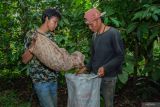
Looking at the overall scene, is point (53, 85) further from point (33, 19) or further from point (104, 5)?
point (33, 19)

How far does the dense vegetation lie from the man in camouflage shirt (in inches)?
36.9

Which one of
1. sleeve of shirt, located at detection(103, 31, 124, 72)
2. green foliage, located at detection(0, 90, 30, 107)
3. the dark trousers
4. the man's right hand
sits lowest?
green foliage, located at detection(0, 90, 30, 107)

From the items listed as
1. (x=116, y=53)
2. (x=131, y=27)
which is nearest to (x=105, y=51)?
(x=116, y=53)

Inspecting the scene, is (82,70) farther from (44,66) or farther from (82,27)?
(82,27)

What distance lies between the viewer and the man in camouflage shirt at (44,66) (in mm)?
4430

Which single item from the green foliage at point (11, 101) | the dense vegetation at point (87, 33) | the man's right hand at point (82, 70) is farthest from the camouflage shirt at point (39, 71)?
the green foliage at point (11, 101)

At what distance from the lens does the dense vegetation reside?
5641mm

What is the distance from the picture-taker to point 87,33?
6.18 m

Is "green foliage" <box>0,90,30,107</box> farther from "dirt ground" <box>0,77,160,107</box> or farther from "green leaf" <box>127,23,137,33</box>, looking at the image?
"green leaf" <box>127,23,137,33</box>

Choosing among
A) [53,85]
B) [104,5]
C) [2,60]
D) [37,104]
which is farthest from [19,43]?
[53,85]

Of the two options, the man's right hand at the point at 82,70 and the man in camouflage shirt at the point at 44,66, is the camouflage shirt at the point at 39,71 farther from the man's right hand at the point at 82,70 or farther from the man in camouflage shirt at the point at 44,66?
the man's right hand at the point at 82,70

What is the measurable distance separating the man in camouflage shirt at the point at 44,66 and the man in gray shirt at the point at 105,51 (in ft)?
1.31

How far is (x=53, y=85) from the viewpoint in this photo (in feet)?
15.2

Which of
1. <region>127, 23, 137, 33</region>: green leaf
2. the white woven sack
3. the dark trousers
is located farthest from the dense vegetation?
the white woven sack
